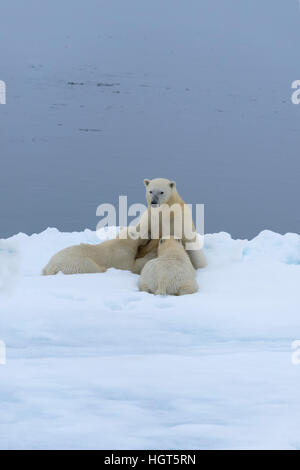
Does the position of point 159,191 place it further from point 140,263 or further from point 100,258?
point 100,258

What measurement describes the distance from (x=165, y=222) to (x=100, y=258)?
27.9 inches

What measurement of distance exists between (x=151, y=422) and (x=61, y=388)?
0.48 meters

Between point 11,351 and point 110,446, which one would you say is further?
point 11,351

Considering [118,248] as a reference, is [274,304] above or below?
below

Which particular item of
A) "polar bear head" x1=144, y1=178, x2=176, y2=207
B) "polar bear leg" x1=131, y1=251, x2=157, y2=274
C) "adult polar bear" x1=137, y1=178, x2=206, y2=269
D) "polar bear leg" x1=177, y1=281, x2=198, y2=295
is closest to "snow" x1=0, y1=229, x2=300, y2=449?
"polar bear leg" x1=177, y1=281, x2=198, y2=295

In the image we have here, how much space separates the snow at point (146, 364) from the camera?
2.04 m

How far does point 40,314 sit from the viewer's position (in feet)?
10.7

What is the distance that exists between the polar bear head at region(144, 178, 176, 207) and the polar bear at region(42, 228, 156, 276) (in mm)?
370

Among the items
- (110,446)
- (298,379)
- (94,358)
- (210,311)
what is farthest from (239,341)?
(110,446)

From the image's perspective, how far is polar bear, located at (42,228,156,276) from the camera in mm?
4516
